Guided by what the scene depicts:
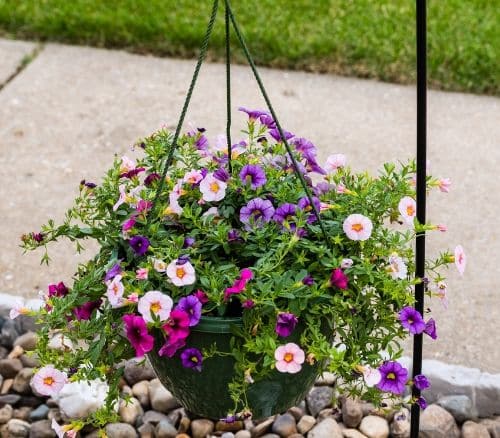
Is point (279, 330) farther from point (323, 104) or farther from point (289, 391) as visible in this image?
point (323, 104)

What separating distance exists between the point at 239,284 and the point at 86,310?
1.17ft

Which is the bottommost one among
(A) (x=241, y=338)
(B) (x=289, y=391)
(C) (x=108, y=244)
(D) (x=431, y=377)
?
(D) (x=431, y=377)

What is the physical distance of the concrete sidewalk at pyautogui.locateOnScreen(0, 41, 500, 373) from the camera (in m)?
3.25

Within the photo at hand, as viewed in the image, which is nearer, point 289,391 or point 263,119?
point 289,391

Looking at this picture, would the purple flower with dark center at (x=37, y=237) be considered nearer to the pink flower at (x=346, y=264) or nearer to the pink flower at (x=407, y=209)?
the pink flower at (x=346, y=264)

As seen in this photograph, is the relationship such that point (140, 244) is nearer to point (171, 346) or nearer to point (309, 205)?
point (171, 346)

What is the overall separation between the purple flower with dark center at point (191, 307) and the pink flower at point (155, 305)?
0.08 feet

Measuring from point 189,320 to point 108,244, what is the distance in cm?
36

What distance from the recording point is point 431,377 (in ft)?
8.59

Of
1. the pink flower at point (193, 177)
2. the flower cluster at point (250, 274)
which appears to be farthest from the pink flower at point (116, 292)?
the pink flower at point (193, 177)

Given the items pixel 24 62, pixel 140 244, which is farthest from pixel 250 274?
pixel 24 62

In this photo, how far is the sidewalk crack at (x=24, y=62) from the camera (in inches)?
169

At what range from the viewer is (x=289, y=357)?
1717 mm

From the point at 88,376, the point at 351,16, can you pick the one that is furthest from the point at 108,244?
the point at 351,16
